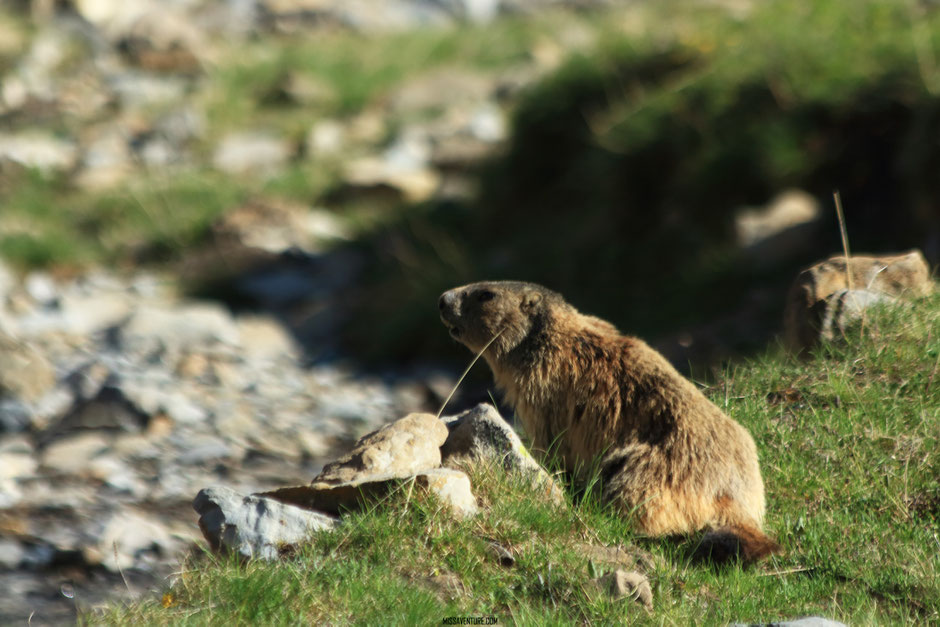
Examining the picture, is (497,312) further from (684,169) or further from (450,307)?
(684,169)

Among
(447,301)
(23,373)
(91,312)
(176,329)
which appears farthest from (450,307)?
(91,312)

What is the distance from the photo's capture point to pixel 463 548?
14.3 ft

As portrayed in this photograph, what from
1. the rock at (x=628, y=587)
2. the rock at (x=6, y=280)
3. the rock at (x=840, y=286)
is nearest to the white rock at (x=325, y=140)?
the rock at (x=6, y=280)

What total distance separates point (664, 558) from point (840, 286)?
A: 8.36 feet

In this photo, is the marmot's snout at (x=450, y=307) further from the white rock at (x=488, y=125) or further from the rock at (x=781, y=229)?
the white rock at (x=488, y=125)

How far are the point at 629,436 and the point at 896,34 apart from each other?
7577mm

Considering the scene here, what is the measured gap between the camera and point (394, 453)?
4.89 metres

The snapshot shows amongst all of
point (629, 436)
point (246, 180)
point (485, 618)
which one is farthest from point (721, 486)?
point (246, 180)

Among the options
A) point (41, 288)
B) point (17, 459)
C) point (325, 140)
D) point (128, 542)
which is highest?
point (325, 140)

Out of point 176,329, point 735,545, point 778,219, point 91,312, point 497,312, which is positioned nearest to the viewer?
point 735,545

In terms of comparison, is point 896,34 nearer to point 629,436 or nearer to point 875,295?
point 875,295

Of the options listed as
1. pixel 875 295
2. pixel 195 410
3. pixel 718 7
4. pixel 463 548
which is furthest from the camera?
pixel 718 7

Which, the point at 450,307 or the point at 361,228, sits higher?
the point at 450,307

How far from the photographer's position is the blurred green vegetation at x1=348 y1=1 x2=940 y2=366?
9.88m
